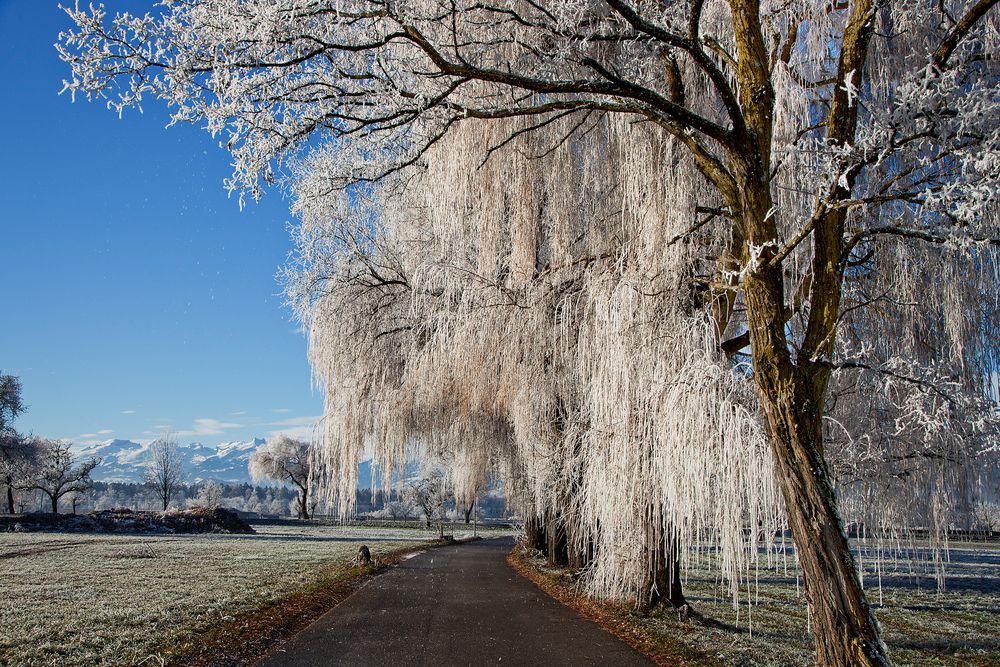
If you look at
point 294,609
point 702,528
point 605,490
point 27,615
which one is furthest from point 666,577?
point 27,615

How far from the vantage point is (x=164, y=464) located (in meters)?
83.8

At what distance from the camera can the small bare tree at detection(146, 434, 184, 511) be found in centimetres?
8200

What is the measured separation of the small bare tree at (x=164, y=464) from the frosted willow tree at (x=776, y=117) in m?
84.3

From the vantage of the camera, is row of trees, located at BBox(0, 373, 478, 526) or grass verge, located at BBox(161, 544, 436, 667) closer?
grass verge, located at BBox(161, 544, 436, 667)

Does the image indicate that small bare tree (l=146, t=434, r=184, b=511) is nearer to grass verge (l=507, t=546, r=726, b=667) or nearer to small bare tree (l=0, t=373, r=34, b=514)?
small bare tree (l=0, t=373, r=34, b=514)

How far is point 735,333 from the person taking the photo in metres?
7.75

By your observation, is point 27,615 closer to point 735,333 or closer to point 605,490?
point 605,490

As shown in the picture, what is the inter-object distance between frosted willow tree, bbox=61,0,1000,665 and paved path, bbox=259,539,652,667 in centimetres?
284

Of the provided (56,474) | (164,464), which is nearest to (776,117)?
(56,474)

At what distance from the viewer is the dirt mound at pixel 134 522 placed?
31078 millimetres

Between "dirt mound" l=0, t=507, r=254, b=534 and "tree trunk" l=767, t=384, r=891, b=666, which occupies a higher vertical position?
"tree trunk" l=767, t=384, r=891, b=666

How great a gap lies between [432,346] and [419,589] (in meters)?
5.12

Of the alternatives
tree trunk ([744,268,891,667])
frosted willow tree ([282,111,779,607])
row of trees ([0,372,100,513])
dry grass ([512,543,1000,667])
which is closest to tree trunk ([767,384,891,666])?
tree trunk ([744,268,891,667])

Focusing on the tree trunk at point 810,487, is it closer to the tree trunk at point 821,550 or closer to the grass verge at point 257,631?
the tree trunk at point 821,550
